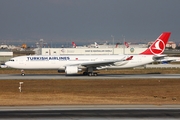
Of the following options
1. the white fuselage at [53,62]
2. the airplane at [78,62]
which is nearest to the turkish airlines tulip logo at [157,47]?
the airplane at [78,62]

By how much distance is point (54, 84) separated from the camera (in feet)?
138

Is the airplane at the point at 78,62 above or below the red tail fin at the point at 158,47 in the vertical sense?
below

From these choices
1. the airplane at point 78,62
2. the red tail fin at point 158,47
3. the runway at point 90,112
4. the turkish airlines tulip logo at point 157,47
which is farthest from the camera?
the turkish airlines tulip logo at point 157,47

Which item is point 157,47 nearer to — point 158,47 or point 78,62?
point 158,47

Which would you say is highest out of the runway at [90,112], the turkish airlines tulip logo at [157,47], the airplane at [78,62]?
the turkish airlines tulip logo at [157,47]

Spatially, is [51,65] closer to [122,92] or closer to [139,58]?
[139,58]

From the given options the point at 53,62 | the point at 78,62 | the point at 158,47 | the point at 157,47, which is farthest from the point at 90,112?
the point at 158,47

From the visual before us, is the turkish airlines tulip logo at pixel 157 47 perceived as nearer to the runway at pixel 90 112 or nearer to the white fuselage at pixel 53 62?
the white fuselage at pixel 53 62

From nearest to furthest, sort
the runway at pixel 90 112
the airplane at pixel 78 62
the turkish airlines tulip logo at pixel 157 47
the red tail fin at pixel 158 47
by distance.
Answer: the runway at pixel 90 112 → the airplane at pixel 78 62 → the red tail fin at pixel 158 47 → the turkish airlines tulip logo at pixel 157 47

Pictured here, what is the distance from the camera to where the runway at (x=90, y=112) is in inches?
768

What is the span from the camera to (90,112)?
21125 mm

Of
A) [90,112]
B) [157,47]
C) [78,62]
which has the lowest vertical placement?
[90,112]

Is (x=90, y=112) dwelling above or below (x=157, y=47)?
below

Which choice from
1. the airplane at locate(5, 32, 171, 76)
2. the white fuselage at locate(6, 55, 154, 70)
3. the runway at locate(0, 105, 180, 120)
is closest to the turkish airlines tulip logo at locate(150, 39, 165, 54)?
the airplane at locate(5, 32, 171, 76)
